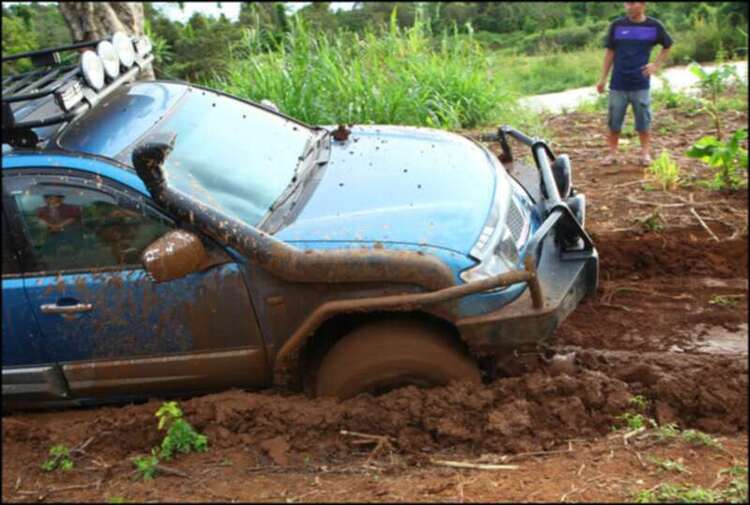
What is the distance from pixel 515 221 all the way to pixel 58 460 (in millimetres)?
2431

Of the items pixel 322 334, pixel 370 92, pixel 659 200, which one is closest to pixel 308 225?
pixel 322 334

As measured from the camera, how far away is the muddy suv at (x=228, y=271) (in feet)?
11.3

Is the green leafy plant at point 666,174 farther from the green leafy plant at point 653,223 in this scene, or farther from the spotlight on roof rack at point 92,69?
the spotlight on roof rack at point 92,69

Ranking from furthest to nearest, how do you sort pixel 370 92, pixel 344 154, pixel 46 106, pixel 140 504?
1. pixel 370 92
2. pixel 344 154
3. pixel 46 106
4. pixel 140 504

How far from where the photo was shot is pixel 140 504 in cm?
310

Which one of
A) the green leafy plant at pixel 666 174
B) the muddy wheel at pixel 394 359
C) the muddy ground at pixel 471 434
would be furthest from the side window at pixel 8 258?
the green leafy plant at pixel 666 174

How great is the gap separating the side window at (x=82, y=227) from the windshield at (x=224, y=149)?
219 millimetres

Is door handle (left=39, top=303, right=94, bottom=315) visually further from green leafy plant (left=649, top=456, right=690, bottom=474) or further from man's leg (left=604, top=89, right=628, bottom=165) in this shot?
man's leg (left=604, top=89, right=628, bottom=165)

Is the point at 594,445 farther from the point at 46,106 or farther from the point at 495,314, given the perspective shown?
the point at 46,106

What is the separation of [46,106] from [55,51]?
2.56 ft

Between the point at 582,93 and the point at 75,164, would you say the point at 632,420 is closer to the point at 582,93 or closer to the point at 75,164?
the point at 75,164

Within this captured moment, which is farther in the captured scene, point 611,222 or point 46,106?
point 611,222

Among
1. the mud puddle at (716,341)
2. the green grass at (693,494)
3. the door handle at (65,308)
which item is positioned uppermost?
the door handle at (65,308)

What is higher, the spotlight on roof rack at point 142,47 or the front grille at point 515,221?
the spotlight on roof rack at point 142,47
